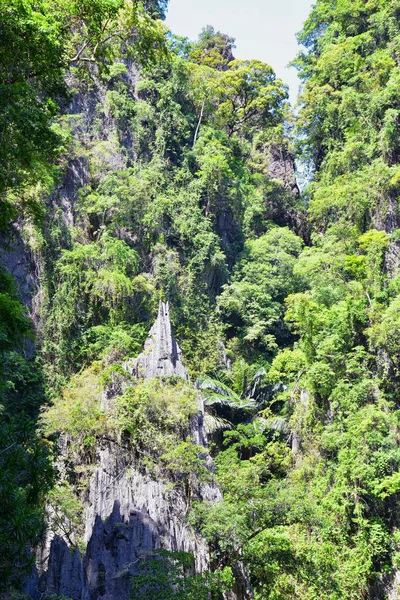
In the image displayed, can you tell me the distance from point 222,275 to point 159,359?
7.06 meters

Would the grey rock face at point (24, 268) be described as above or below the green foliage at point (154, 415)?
above

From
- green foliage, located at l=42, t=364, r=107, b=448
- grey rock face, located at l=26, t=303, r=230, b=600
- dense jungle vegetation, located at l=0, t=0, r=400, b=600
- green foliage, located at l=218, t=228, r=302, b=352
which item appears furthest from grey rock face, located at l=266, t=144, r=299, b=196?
green foliage, located at l=42, t=364, r=107, b=448

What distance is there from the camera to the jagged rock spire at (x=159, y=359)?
1406 cm

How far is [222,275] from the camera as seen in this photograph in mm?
20656

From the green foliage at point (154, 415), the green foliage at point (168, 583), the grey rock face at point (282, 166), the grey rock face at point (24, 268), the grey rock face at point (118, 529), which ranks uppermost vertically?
the grey rock face at point (282, 166)

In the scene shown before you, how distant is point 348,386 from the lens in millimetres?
15148

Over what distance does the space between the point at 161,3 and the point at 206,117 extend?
696 cm

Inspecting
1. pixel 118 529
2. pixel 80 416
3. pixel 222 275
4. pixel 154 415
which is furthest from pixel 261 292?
pixel 118 529

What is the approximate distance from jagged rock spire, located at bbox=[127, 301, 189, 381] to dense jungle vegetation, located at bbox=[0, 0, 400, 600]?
3.07 feet

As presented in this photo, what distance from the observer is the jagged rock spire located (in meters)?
14.1

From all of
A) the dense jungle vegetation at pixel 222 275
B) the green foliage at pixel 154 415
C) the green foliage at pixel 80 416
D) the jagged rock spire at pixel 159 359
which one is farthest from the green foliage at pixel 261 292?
the green foliage at pixel 80 416

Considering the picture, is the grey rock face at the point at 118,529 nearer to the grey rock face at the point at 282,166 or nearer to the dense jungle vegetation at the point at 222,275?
the dense jungle vegetation at the point at 222,275

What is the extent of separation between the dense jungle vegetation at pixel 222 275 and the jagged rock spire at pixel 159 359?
94 cm

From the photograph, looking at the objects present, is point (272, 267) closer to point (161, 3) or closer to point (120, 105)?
point (120, 105)
